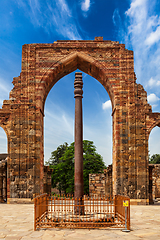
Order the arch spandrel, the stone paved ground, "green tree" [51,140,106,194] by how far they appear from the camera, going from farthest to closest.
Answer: "green tree" [51,140,106,194] < the arch spandrel < the stone paved ground

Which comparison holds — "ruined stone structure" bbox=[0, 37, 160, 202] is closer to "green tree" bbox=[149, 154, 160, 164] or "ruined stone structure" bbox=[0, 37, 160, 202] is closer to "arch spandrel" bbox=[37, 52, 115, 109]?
"arch spandrel" bbox=[37, 52, 115, 109]

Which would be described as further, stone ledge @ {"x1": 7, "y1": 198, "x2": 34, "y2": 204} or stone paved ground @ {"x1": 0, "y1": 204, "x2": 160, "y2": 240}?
stone ledge @ {"x1": 7, "y1": 198, "x2": 34, "y2": 204}

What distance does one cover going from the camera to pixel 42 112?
12531 millimetres

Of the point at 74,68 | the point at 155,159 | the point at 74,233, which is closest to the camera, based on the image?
the point at 74,233

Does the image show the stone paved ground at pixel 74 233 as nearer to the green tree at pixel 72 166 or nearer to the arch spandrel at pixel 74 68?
the arch spandrel at pixel 74 68

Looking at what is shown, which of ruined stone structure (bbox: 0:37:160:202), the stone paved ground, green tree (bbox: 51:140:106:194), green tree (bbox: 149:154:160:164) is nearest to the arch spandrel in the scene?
ruined stone structure (bbox: 0:37:160:202)

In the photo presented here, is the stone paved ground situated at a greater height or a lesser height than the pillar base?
greater

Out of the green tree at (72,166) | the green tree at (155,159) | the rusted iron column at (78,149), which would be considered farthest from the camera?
the green tree at (155,159)

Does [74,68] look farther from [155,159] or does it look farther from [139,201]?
[155,159]

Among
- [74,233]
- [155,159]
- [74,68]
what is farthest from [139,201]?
[155,159]

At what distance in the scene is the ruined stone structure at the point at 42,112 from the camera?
11.4 metres

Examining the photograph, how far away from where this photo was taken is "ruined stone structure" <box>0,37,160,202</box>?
37.4 ft

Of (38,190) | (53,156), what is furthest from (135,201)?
(53,156)

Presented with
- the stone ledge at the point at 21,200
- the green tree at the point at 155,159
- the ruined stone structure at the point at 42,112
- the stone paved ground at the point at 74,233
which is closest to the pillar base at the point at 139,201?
the ruined stone structure at the point at 42,112
